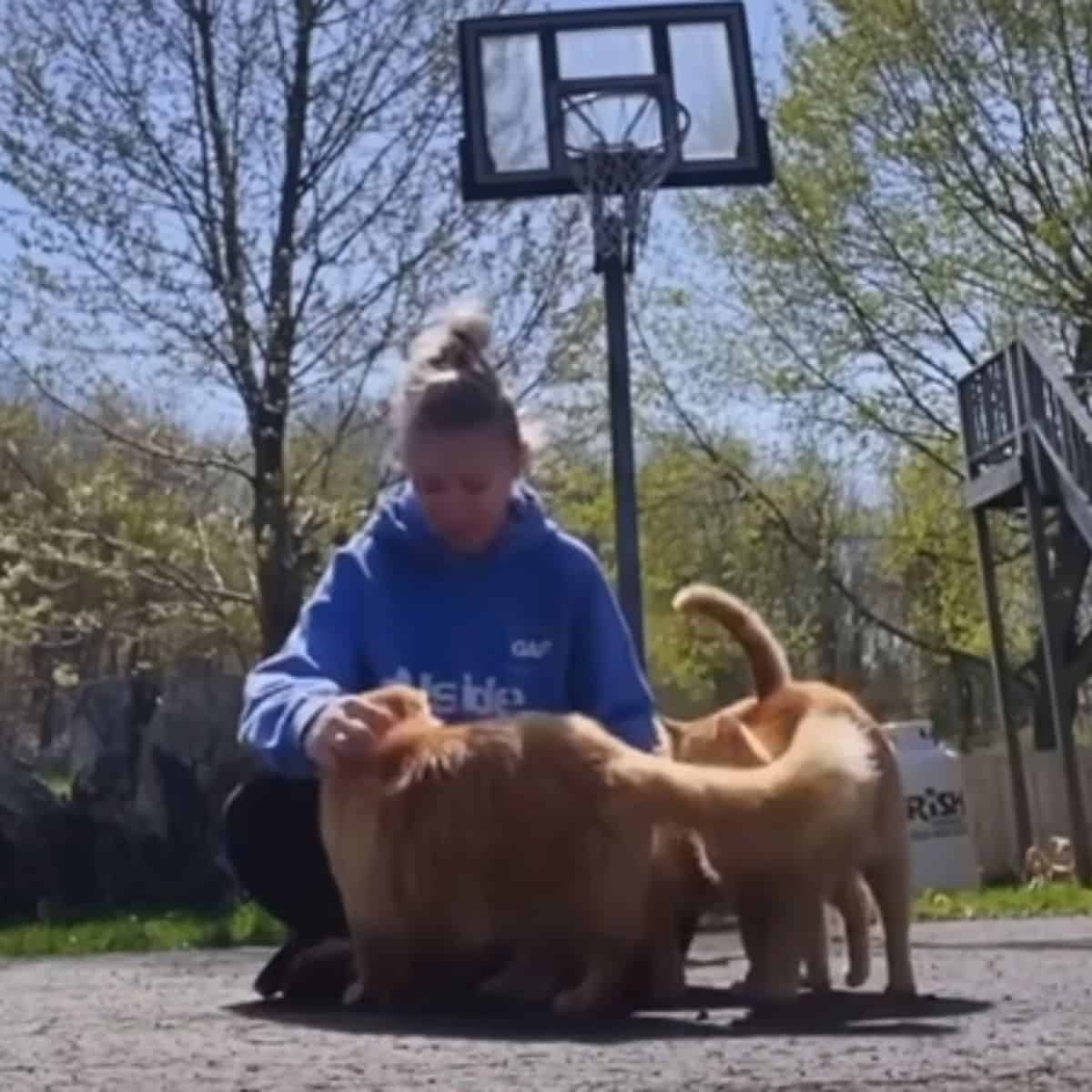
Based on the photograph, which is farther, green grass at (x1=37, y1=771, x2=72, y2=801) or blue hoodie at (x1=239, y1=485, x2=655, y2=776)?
green grass at (x1=37, y1=771, x2=72, y2=801)

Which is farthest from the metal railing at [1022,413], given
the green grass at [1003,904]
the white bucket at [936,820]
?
the green grass at [1003,904]

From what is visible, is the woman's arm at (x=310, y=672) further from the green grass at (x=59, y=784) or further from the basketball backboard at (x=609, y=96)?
the green grass at (x=59, y=784)

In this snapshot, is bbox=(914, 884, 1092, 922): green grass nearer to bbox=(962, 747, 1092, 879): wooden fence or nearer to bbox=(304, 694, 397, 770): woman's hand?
bbox=(962, 747, 1092, 879): wooden fence

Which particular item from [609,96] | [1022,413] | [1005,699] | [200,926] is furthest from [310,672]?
[1005,699]

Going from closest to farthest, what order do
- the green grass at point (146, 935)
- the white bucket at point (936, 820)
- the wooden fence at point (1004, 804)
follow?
the green grass at point (146, 935), the white bucket at point (936, 820), the wooden fence at point (1004, 804)

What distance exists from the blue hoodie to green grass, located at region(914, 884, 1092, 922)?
524cm

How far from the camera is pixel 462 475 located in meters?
3.80

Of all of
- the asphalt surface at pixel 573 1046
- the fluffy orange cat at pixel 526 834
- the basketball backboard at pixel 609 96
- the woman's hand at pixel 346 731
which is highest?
the basketball backboard at pixel 609 96

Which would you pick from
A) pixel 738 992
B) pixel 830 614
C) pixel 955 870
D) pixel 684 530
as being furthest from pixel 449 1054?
pixel 830 614

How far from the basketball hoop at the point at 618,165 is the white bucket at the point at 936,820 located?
16.9ft

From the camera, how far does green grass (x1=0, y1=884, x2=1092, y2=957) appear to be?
28.6 ft

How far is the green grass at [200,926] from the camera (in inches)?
343

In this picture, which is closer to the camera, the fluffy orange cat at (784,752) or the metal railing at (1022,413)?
the fluffy orange cat at (784,752)

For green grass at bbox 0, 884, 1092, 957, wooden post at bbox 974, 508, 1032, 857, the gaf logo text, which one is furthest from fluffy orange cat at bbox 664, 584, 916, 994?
wooden post at bbox 974, 508, 1032, 857
